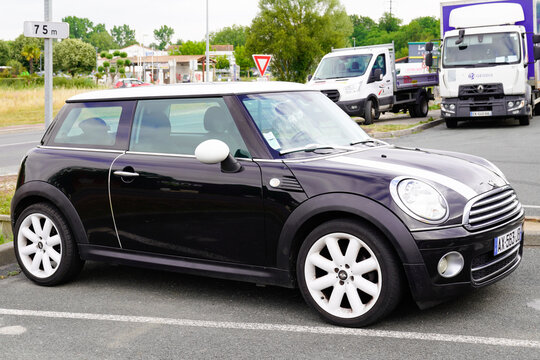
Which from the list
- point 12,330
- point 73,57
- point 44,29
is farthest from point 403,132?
point 73,57

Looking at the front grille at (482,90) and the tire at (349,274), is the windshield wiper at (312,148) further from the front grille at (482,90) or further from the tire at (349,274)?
the front grille at (482,90)

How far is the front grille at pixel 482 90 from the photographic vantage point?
19.1 m

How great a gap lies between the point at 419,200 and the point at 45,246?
3.00 metres

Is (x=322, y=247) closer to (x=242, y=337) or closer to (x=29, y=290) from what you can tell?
(x=242, y=337)

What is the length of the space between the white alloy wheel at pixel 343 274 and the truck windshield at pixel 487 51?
1584 centimetres

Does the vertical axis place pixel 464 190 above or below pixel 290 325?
above

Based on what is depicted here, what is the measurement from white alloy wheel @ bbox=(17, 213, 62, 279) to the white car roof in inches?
40.3

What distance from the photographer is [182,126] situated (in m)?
5.28

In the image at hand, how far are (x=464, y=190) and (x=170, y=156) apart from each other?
6.65ft

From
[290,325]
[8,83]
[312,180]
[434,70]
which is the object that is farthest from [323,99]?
[8,83]

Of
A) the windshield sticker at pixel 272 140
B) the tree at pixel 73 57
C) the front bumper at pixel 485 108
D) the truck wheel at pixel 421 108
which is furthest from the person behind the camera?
the tree at pixel 73 57

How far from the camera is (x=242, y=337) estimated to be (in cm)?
438

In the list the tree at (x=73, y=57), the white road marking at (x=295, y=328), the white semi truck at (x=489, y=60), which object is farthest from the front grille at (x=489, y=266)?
the tree at (x=73, y=57)

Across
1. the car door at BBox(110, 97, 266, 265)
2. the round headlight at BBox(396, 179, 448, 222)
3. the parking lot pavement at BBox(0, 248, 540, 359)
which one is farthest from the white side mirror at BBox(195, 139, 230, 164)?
the round headlight at BBox(396, 179, 448, 222)
